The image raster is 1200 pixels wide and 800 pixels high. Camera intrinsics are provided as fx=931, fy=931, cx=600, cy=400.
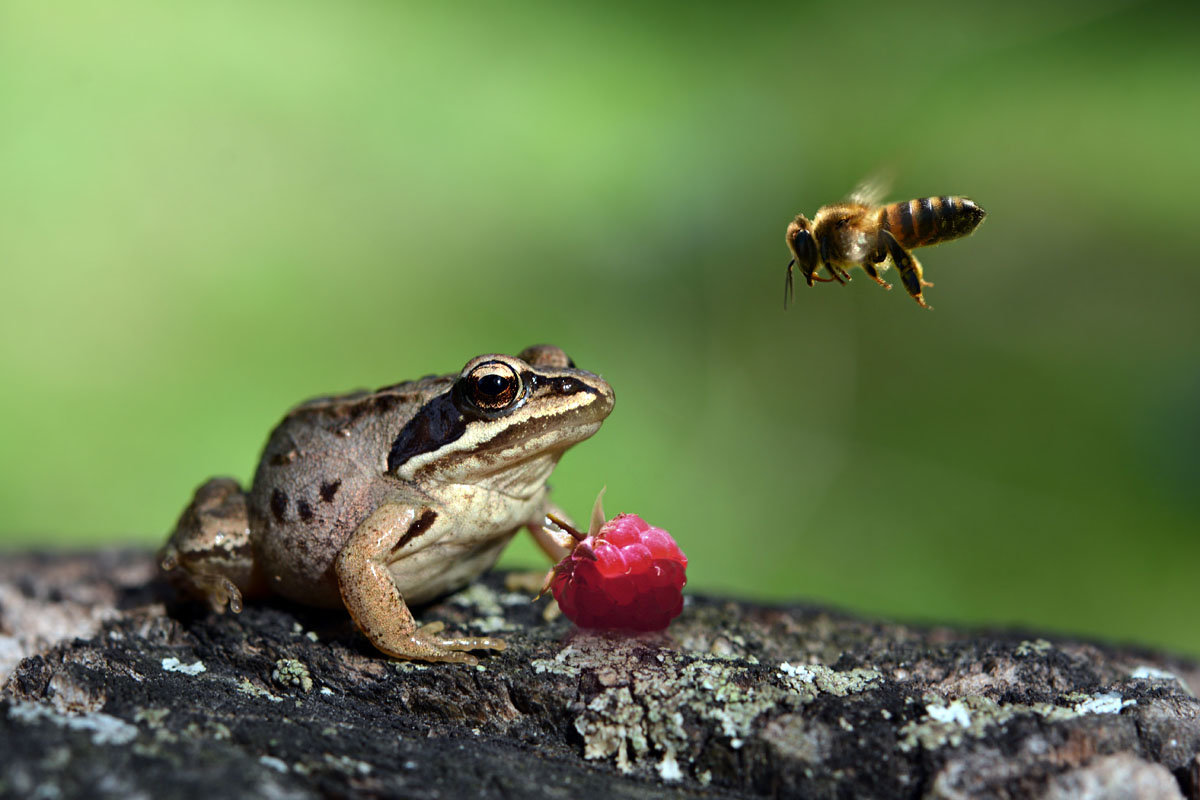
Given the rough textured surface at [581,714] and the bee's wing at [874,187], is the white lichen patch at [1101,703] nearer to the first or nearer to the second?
the rough textured surface at [581,714]

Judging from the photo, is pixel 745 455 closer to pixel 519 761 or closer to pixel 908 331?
pixel 908 331

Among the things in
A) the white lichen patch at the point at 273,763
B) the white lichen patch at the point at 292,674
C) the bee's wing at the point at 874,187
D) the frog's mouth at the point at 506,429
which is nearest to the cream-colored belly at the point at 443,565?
the frog's mouth at the point at 506,429

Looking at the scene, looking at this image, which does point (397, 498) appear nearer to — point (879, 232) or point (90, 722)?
point (90, 722)

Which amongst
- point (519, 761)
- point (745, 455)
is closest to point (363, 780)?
point (519, 761)

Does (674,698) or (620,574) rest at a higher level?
(620,574)

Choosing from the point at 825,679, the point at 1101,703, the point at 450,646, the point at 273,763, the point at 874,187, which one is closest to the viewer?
the point at 273,763

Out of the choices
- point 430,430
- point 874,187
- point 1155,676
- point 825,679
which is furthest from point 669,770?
point 874,187
